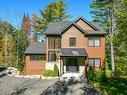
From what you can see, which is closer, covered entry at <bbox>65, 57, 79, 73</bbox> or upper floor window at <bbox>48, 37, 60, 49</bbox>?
covered entry at <bbox>65, 57, 79, 73</bbox>

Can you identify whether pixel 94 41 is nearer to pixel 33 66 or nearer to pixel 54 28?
pixel 54 28

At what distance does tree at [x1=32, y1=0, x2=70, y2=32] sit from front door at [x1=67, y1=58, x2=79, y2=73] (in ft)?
88.6

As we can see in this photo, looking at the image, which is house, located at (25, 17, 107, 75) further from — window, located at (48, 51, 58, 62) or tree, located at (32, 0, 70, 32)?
tree, located at (32, 0, 70, 32)

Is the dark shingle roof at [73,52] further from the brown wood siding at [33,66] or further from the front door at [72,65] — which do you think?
the brown wood siding at [33,66]

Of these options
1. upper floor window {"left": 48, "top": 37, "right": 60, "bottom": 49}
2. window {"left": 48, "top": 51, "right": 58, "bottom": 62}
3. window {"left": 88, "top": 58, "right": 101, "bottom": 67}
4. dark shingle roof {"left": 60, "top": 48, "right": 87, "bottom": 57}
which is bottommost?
window {"left": 88, "top": 58, "right": 101, "bottom": 67}

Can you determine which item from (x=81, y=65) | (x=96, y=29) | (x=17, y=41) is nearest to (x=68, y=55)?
(x=81, y=65)

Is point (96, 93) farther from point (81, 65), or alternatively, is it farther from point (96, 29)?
point (96, 29)

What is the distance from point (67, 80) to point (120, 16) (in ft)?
39.9

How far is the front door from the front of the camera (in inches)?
1559

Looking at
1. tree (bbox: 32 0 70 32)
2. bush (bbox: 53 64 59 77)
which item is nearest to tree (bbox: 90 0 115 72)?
bush (bbox: 53 64 59 77)

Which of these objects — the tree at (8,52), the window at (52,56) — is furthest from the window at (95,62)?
the tree at (8,52)

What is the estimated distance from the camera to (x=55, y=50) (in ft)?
132

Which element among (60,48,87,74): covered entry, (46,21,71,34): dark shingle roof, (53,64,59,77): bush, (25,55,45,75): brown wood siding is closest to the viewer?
(53,64,59,77): bush

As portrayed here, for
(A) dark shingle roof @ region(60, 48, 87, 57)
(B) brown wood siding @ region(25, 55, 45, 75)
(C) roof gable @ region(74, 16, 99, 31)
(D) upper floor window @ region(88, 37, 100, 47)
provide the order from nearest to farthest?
(A) dark shingle roof @ region(60, 48, 87, 57), (D) upper floor window @ region(88, 37, 100, 47), (C) roof gable @ region(74, 16, 99, 31), (B) brown wood siding @ region(25, 55, 45, 75)
